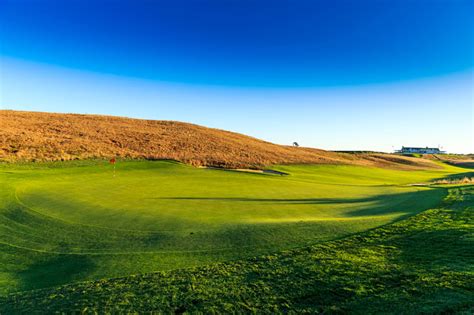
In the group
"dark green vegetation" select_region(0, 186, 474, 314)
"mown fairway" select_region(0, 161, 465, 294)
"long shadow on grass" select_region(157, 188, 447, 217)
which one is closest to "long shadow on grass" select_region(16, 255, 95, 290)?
"mown fairway" select_region(0, 161, 465, 294)

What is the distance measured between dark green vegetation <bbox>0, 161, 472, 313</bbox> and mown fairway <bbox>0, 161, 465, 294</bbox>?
40 millimetres

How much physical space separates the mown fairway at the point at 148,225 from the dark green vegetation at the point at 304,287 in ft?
2.04

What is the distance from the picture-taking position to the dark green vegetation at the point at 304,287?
171 inches

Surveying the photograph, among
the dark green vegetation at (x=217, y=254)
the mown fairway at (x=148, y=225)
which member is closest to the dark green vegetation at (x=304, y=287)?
the dark green vegetation at (x=217, y=254)

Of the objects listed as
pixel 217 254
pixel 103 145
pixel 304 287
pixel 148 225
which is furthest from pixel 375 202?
pixel 103 145

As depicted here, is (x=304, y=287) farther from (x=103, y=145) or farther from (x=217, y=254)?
(x=103, y=145)

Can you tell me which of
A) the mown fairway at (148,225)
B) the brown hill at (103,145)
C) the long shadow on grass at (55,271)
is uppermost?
the brown hill at (103,145)

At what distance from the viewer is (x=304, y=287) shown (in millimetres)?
4914

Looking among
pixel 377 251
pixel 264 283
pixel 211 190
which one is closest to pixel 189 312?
pixel 264 283

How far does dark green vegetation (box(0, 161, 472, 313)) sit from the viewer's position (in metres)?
4.70

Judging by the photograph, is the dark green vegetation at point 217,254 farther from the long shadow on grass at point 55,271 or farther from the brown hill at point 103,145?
the brown hill at point 103,145

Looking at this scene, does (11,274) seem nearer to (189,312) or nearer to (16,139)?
(189,312)

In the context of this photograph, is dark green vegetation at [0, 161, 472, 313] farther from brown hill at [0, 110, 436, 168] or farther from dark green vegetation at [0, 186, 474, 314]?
brown hill at [0, 110, 436, 168]

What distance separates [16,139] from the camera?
102 feet
